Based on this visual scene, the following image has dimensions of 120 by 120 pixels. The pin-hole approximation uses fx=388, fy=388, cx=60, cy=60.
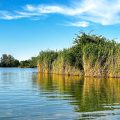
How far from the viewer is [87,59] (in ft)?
191

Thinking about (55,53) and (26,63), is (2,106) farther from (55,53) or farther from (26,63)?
(26,63)

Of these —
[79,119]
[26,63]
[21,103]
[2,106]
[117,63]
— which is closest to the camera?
[79,119]

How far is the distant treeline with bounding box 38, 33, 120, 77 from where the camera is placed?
54.2 m

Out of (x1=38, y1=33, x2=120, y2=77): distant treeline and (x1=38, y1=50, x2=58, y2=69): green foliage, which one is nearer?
(x1=38, y1=33, x2=120, y2=77): distant treeline

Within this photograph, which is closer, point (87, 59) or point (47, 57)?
point (87, 59)

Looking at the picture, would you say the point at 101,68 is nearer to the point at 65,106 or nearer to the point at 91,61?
the point at 91,61

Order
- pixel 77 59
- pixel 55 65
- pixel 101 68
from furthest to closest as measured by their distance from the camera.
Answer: pixel 55 65 → pixel 77 59 → pixel 101 68

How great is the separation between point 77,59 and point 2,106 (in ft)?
149

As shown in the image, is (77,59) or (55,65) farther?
(55,65)

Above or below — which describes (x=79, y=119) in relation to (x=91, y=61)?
below

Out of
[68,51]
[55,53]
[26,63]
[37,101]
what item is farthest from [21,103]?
[26,63]

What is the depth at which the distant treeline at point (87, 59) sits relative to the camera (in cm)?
5422

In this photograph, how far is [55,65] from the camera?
74250 mm

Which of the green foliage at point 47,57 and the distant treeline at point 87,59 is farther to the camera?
the green foliage at point 47,57
